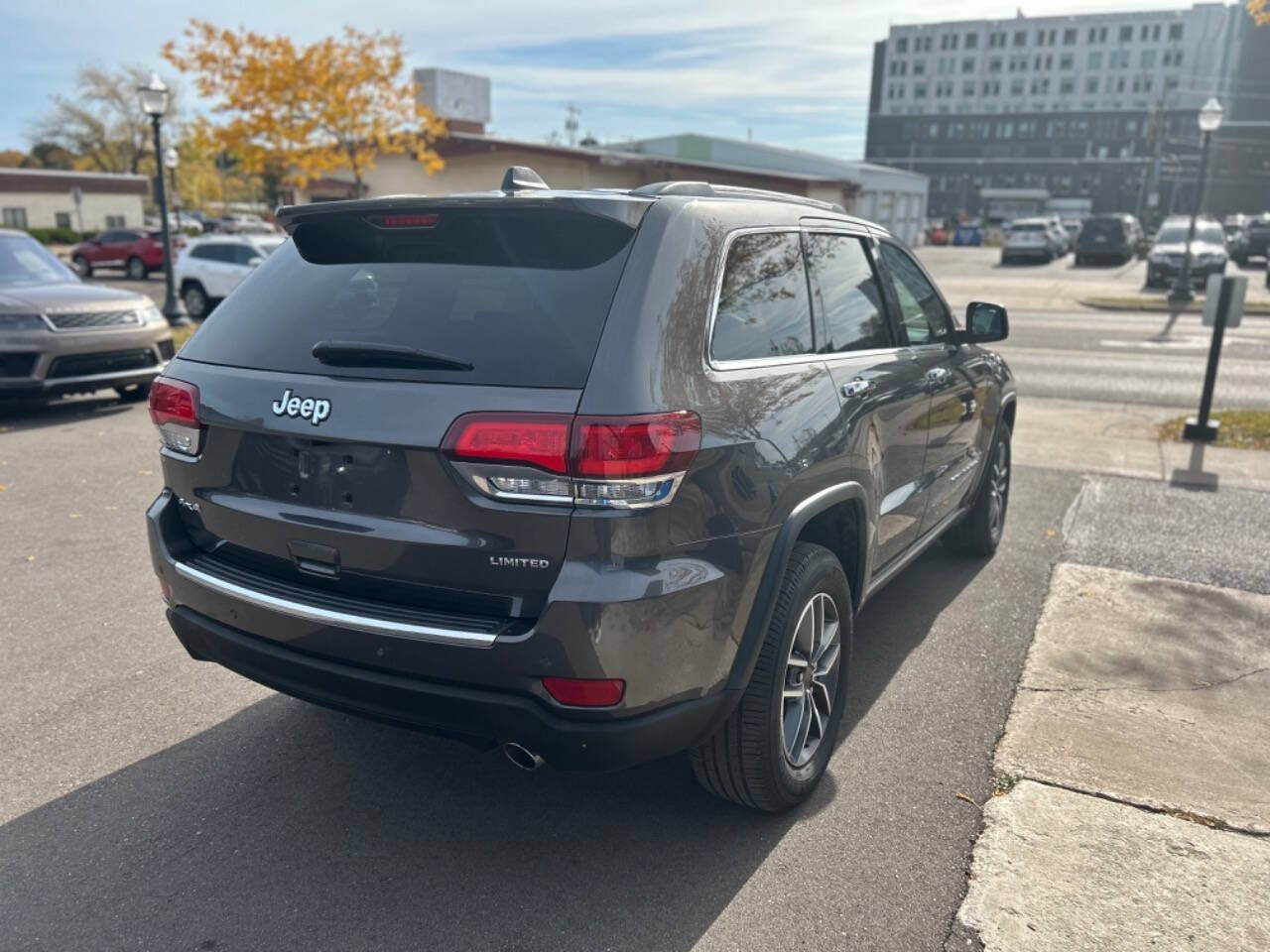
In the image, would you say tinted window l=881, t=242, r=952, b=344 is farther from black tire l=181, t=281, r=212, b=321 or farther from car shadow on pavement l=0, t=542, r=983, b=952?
black tire l=181, t=281, r=212, b=321

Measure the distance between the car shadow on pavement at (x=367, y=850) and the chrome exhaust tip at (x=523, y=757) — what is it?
423 millimetres

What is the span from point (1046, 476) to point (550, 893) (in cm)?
611

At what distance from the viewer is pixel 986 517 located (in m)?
5.59

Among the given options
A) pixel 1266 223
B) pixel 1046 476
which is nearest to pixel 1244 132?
pixel 1266 223

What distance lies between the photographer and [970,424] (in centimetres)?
492

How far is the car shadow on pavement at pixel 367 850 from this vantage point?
2607 mm

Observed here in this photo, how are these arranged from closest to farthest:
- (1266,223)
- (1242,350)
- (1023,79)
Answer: (1242,350) → (1266,223) → (1023,79)

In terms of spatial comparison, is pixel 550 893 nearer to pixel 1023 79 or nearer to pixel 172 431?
pixel 172 431

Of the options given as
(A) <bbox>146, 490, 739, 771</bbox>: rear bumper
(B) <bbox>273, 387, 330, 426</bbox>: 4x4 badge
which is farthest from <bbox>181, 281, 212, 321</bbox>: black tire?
(A) <bbox>146, 490, 739, 771</bbox>: rear bumper

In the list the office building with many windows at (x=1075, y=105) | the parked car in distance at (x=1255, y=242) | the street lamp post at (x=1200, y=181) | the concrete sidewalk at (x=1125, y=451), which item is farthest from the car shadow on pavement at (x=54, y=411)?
the office building with many windows at (x=1075, y=105)

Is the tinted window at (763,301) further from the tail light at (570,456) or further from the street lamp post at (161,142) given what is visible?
the street lamp post at (161,142)

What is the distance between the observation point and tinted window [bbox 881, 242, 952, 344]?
4.34 metres

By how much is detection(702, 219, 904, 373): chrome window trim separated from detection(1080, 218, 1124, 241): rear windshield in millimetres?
39910

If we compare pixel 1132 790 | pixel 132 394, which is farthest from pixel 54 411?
pixel 1132 790
